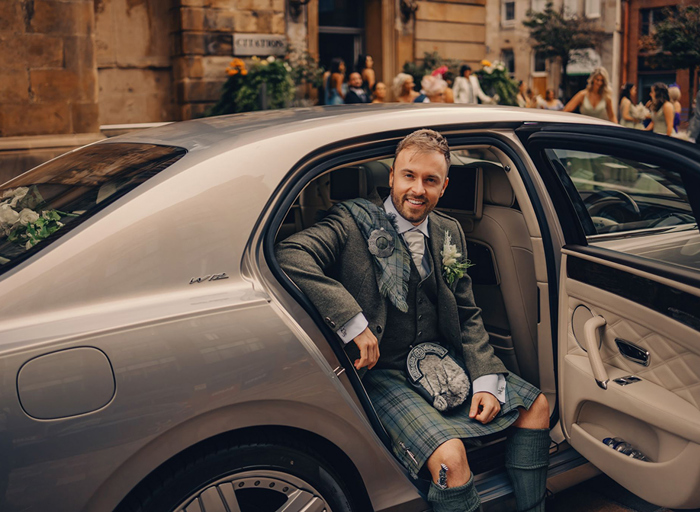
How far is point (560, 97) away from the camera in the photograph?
4084 cm

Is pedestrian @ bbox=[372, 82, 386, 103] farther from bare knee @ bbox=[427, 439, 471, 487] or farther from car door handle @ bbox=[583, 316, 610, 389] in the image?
bare knee @ bbox=[427, 439, 471, 487]

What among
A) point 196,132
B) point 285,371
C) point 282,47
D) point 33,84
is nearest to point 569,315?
point 285,371

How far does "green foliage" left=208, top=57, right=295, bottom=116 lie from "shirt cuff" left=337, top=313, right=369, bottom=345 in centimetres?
902

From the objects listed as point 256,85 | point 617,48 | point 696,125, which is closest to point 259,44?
point 256,85

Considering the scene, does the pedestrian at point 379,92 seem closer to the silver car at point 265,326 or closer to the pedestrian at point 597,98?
the pedestrian at point 597,98

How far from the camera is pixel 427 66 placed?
1405 centimetres

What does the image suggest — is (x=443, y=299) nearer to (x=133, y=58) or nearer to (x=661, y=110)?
(x=661, y=110)

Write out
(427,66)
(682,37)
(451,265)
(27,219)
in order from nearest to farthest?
1. (27,219)
2. (451,265)
3. (427,66)
4. (682,37)

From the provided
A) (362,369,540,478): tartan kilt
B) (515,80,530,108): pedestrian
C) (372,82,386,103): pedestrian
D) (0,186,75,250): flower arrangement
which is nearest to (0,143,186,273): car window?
(0,186,75,250): flower arrangement

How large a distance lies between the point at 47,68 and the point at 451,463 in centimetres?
778

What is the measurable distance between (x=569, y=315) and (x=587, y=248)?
10.2 inches

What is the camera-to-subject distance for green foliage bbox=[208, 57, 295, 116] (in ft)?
35.9

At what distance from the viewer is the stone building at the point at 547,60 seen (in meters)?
41.6

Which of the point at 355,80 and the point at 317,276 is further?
the point at 355,80
